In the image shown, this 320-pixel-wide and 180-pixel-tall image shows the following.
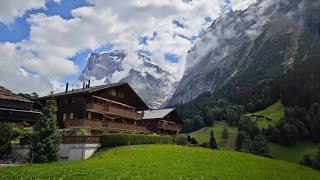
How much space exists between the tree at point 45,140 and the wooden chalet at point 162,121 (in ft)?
175

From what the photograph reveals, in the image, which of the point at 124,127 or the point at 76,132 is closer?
the point at 76,132

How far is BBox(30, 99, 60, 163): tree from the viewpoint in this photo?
133ft

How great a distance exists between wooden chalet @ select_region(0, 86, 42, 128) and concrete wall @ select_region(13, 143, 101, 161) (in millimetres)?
11318

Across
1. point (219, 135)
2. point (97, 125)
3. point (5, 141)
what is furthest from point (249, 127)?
point (5, 141)

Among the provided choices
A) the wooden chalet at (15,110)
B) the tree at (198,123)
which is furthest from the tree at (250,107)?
the wooden chalet at (15,110)

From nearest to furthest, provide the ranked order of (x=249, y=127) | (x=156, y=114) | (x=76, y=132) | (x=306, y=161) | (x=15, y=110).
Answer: (x=76, y=132)
(x=15, y=110)
(x=156, y=114)
(x=306, y=161)
(x=249, y=127)

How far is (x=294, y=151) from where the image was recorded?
408ft

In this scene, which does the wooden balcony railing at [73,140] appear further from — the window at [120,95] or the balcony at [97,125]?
the window at [120,95]

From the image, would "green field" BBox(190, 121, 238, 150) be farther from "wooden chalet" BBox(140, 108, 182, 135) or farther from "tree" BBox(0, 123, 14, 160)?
"tree" BBox(0, 123, 14, 160)

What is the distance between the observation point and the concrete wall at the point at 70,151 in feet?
156

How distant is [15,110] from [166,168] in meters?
38.1

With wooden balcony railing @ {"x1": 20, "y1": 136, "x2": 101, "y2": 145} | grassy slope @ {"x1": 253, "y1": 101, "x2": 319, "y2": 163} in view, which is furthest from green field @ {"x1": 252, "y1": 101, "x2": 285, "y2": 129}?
wooden balcony railing @ {"x1": 20, "y1": 136, "x2": 101, "y2": 145}

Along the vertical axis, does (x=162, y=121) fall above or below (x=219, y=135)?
above

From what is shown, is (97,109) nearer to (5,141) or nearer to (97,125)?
(97,125)
